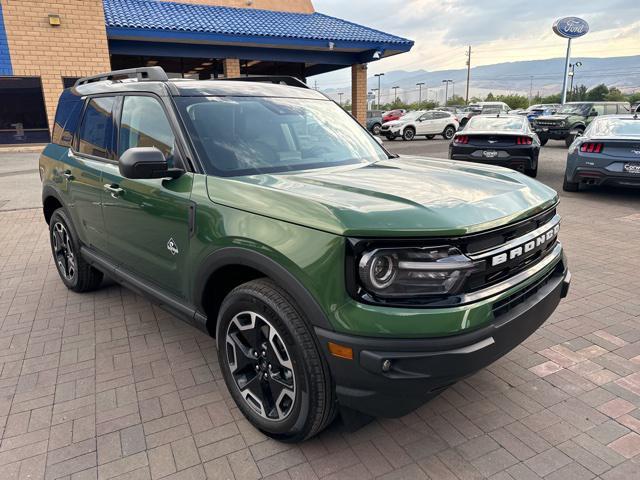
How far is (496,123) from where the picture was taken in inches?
455

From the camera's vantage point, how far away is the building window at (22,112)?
1596 centimetres

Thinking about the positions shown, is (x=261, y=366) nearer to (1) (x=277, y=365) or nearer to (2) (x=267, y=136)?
(1) (x=277, y=365)

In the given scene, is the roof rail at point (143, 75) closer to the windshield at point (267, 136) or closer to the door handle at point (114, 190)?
the windshield at point (267, 136)

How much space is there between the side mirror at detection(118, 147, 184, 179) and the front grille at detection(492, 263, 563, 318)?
1942mm

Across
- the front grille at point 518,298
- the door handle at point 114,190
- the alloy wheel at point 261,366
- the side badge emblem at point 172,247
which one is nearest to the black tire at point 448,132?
the door handle at point 114,190

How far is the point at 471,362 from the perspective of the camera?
81.0 inches

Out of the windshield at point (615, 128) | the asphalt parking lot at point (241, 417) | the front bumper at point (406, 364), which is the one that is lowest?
the asphalt parking lot at point (241, 417)

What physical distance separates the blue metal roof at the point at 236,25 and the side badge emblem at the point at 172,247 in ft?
51.8

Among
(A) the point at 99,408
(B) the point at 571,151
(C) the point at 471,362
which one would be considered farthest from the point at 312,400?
(B) the point at 571,151

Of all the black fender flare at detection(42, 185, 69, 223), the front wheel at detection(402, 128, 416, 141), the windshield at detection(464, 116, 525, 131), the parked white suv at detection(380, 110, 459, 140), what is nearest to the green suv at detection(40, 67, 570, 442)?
the black fender flare at detection(42, 185, 69, 223)

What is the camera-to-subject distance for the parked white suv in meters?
25.5

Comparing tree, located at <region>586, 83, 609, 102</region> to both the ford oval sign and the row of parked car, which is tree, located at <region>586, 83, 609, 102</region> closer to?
the ford oval sign

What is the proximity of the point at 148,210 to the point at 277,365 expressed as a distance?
140cm

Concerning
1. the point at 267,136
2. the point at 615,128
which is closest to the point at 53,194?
the point at 267,136
